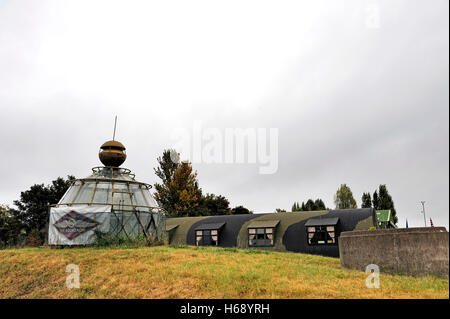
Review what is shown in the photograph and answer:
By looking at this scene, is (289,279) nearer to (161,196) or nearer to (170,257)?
(170,257)

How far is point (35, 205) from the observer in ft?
156

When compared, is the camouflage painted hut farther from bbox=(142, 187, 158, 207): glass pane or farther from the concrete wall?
the concrete wall

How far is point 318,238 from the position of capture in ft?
93.0

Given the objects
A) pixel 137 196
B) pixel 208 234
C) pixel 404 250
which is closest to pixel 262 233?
pixel 208 234

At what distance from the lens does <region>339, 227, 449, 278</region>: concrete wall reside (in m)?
14.2

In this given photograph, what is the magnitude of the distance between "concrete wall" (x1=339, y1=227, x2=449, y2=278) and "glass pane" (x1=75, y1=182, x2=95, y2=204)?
1857cm

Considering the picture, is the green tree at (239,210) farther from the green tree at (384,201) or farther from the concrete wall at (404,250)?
the concrete wall at (404,250)

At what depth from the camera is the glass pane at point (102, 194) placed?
27.0 meters

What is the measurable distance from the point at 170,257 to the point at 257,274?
19.7 ft

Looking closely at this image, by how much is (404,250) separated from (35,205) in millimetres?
44754

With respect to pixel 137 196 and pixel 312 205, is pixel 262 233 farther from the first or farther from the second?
pixel 312 205
